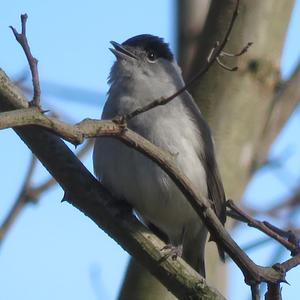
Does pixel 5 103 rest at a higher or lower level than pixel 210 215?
higher

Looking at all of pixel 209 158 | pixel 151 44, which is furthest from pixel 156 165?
pixel 151 44

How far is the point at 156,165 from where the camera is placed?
4805 mm

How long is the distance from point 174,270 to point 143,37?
2.66 meters

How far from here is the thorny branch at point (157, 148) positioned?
298 cm

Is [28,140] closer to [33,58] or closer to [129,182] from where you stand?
[33,58]

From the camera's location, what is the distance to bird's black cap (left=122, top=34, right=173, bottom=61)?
19.7 ft

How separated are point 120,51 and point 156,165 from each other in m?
1.30

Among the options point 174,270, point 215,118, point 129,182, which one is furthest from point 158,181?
point 174,270

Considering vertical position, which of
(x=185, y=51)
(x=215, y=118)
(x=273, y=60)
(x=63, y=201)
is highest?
(x=185, y=51)

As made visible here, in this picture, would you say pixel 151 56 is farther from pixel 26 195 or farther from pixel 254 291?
pixel 254 291

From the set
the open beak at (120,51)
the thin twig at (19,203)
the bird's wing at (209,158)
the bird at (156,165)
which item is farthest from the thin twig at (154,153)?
the open beak at (120,51)

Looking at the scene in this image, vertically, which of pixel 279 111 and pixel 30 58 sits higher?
pixel 279 111

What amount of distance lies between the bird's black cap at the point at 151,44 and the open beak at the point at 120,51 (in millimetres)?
121

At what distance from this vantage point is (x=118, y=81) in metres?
5.50
